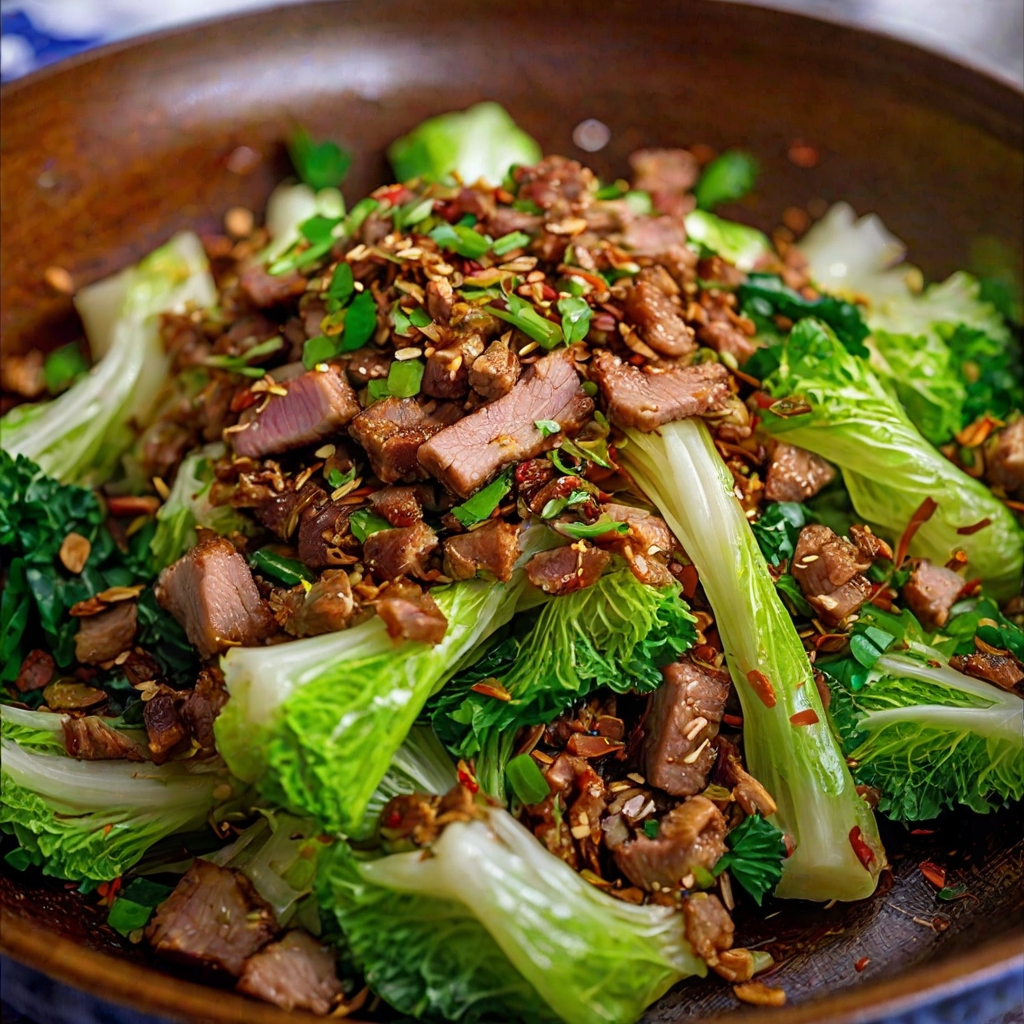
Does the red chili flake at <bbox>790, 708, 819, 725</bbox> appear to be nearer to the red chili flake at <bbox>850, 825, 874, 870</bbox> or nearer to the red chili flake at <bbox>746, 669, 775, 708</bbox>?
the red chili flake at <bbox>746, 669, 775, 708</bbox>

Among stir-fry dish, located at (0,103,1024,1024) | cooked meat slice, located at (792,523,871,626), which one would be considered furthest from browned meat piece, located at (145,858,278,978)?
cooked meat slice, located at (792,523,871,626)

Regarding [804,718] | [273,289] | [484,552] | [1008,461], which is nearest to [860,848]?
[804,718]

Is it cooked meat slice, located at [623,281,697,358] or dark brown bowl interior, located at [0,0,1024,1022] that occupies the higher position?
dark brown bowl interior, located at [0,0,1024,1022]

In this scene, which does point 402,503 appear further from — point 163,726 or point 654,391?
point 163,726

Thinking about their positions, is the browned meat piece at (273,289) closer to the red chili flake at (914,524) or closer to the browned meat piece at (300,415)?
the browned meat piece at (300,415)

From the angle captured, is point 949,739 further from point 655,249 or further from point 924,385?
point 655,249
